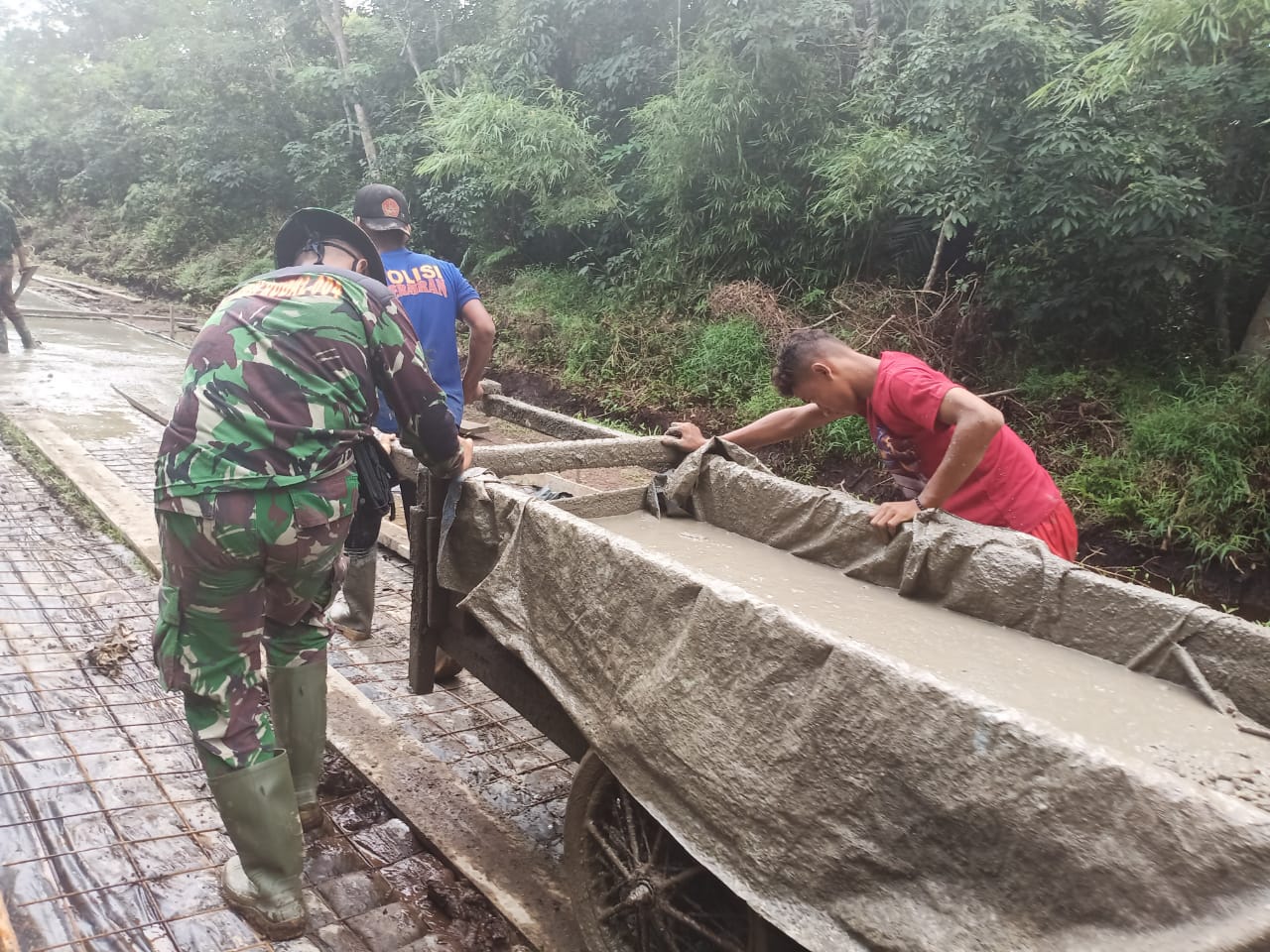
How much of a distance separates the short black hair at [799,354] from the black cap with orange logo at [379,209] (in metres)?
1.73

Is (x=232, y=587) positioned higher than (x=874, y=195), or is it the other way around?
(x=874, y=195)

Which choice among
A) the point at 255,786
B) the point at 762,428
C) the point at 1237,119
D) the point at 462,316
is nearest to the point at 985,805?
the point at 255,786

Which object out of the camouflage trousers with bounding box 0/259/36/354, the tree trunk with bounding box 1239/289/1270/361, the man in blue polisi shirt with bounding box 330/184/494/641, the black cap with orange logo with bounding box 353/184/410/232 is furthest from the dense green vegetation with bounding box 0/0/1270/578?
the camouflage trousers with bounding box 0/259/36/354

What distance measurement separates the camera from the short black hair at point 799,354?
311cm

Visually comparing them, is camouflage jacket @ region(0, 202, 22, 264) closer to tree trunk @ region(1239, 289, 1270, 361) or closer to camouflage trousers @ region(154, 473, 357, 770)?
camouflage trousers @ region(154, 473, 357, 770)

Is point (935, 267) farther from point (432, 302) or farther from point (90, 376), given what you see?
point (90, 376)

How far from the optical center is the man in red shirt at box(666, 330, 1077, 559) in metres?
→ 2.74

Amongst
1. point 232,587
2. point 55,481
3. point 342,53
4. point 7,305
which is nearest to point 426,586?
point 232,587

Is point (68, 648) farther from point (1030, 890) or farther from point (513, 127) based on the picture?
point (513, 127)

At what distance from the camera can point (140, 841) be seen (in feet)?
8.31

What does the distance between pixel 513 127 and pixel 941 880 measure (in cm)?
1281

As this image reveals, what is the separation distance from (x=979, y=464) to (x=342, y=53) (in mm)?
19667

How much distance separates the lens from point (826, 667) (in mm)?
1548

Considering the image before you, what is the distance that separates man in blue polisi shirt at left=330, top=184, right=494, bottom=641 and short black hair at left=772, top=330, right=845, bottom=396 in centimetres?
134
